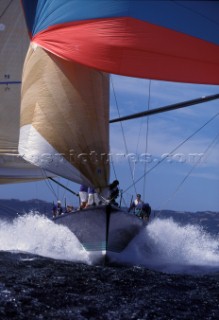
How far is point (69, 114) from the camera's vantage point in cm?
1416

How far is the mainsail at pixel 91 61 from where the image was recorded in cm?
1223

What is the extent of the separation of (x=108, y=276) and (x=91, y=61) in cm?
440

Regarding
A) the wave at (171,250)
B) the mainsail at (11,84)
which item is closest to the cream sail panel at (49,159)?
the wave at (171,250)

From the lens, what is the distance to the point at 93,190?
15.1m

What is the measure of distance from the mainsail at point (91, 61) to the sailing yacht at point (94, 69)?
0.02m

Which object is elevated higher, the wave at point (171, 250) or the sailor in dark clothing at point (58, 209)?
the sailor in dark clothing at point (58, 209)

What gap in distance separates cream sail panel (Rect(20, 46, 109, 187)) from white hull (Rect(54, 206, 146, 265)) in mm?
744

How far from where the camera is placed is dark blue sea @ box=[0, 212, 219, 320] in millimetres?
9016

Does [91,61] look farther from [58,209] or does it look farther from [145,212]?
[58,209]

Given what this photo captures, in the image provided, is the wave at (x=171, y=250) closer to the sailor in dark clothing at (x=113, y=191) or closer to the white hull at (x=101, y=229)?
the white hull at (x=101, y=229)

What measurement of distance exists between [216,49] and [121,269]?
17.2ft

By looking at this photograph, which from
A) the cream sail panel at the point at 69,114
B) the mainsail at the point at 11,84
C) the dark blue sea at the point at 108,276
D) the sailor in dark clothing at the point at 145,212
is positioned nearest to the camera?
the dark blue sea at the point at 108,276

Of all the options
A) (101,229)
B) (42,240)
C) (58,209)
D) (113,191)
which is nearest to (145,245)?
(101,229)

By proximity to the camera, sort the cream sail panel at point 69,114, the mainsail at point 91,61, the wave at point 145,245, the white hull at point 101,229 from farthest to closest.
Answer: the wave at point 145,245
the white hull at point 101,229
the cream sail panel at point 69,114
the mainsail at point 91,61
